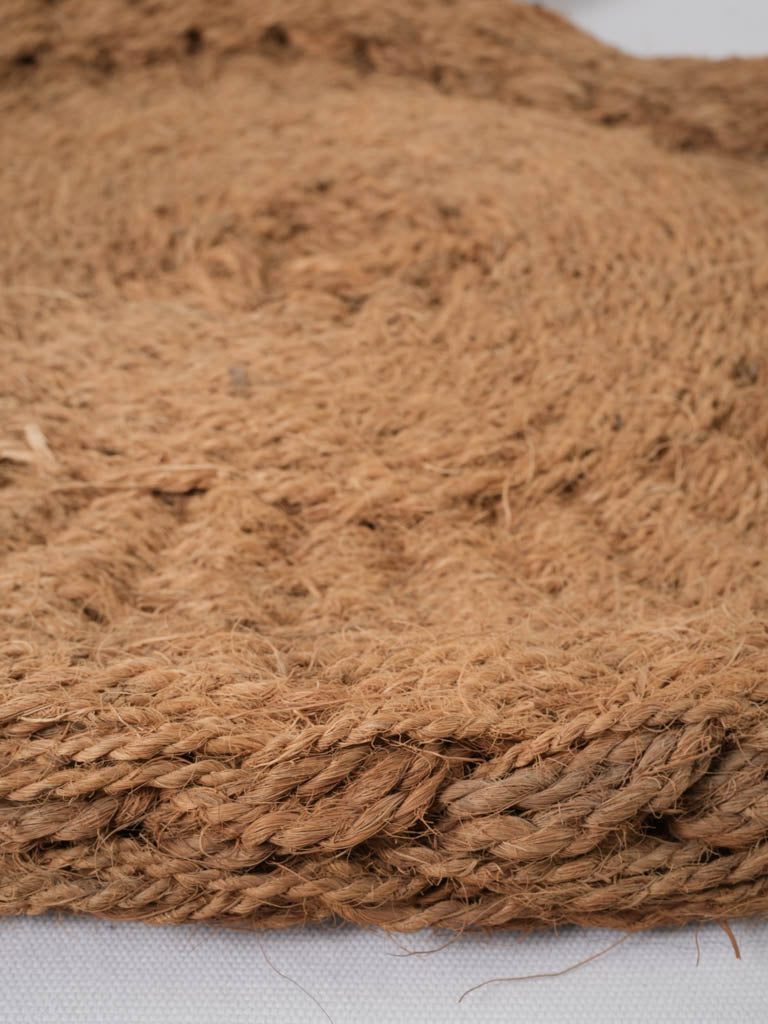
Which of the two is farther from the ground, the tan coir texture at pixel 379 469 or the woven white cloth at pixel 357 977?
the tan coir texture at pixel 379 469

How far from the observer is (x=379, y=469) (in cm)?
69

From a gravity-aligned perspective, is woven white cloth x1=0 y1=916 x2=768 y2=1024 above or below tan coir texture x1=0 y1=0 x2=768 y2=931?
below

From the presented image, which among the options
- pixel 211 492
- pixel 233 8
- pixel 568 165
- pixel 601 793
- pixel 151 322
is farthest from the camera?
pixel 233 8

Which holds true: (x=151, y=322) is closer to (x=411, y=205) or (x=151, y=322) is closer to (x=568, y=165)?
(x=411, y=205)

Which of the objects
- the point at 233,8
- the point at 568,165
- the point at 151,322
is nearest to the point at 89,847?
the point at 151,322

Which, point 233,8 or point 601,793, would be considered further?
point 233,8

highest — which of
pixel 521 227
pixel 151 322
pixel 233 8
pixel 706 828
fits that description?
pixel 233 8

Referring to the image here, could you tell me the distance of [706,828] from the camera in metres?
0.48

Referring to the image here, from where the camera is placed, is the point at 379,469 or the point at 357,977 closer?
the point at 357,977

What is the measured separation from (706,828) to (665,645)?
0.11 meters

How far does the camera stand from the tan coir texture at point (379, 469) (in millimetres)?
486

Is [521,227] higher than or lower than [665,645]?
higher

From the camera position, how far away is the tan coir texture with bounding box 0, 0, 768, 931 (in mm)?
486

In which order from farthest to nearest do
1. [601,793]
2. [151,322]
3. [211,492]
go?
[151,322], [211,492], [601,793]
